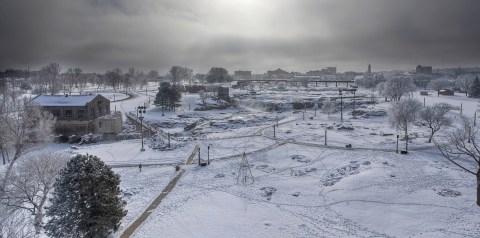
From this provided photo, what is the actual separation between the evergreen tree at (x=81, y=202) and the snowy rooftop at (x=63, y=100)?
45041 millimetres

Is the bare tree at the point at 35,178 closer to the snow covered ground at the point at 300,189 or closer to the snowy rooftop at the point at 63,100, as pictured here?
the snow covered ground at the point at 300,189

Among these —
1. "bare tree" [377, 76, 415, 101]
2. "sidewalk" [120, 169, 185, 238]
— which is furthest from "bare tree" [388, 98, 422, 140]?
"bare tree" [377, 76, 415, 101]

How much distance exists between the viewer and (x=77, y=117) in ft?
204

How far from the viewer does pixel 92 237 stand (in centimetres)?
2191

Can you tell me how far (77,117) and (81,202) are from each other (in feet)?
150

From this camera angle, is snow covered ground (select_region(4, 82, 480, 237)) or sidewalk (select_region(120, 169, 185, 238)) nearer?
sidewalk (select_region(120, 169, 185, 238))

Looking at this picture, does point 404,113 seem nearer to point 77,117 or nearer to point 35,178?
point 35,178

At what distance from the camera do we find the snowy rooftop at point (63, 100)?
6291 cm

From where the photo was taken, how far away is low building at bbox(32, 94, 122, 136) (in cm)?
6044

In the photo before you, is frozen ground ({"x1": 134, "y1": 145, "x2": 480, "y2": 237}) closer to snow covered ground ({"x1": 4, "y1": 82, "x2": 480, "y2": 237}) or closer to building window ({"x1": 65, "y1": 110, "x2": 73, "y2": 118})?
snow covered ground ({"x1": 4, "y1": 82, "x2": 480, "y2": 237})

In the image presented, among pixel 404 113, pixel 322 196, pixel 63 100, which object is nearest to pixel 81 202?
pixel 322 196

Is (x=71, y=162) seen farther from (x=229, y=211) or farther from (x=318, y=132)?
(x=318, y=132)

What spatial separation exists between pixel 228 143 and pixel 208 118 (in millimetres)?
34403

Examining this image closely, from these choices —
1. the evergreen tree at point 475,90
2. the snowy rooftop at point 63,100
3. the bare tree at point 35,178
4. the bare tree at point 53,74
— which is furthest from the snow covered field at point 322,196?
the bare tree at point 53,74
